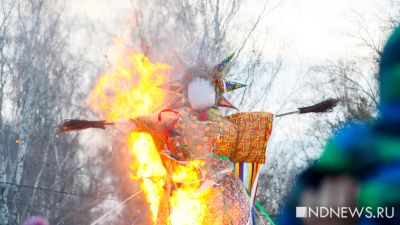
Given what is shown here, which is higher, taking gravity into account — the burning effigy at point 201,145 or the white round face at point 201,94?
the white round face at point 201,94

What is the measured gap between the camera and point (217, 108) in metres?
5.09

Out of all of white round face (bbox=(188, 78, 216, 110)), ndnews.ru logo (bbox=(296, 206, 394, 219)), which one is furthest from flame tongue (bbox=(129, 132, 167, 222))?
ndnews.ru logo (bbox=(296, 206, 394, 219))

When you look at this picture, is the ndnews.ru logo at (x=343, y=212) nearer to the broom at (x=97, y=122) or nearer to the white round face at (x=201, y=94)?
the broom at (x=97, y=122)

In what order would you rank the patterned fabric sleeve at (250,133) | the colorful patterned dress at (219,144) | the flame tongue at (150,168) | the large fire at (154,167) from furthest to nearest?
the flame tongue at (150,168) → the patterned fabric sleeve at (250,133) → the large fire at (154,167) → the colorful patterned dress at (219,144)

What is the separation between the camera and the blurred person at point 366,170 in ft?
2.04

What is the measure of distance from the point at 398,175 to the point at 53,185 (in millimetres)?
18086

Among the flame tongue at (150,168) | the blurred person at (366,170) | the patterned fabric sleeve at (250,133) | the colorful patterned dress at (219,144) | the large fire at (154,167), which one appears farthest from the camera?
the flame tongue at (150,168)

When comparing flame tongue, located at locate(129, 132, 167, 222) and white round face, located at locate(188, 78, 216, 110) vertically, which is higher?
white round face, located at locate(188, 78, 216, 110)

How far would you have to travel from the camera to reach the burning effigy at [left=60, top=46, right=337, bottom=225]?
4.77m

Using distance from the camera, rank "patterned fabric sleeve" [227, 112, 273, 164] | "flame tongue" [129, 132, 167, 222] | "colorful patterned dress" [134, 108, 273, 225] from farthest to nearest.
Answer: "flame tongue" [129, 132, 167, 222] → "patterned fabric sleeve" [227, 112, 273, 164] → "colorful patterned dress" [134, 108, 273, 225]

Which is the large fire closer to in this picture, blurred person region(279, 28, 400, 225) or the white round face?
the white round face

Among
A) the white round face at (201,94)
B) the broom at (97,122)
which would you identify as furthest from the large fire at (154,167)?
the white round face at (201,94)

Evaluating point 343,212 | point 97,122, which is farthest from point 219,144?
point 343,212

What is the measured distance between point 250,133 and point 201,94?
55 cm
